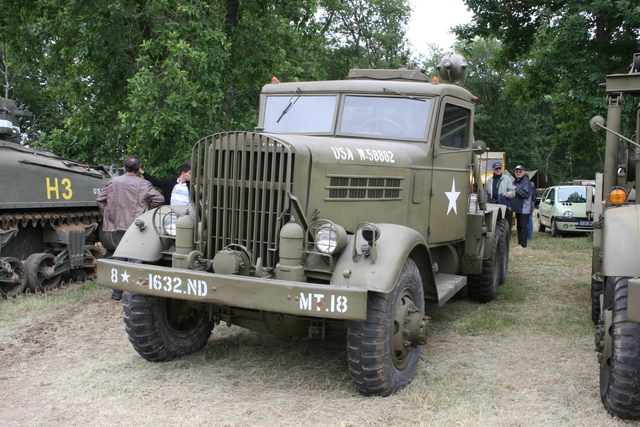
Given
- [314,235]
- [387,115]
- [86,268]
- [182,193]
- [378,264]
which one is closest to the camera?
[378,264]

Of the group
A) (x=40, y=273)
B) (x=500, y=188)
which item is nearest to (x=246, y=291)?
(x=40, y=273)

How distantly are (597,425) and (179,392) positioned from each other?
264 cm

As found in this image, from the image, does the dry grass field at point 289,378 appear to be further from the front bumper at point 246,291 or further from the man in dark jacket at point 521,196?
the man in dark jacket at point 521,196

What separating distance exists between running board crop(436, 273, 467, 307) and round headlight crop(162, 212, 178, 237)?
2.13 m

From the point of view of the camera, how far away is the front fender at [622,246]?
144 inches

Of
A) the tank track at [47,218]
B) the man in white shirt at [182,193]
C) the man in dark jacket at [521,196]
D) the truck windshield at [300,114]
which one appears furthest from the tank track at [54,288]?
the man in dark jacket at [521,196]

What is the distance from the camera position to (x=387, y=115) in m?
5.45

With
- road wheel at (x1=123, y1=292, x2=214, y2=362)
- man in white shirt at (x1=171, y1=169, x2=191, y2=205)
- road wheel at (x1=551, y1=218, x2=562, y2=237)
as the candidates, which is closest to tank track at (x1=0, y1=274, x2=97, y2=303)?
man in white shirt at (x1=171, y1=169, x2=191, y2=205)

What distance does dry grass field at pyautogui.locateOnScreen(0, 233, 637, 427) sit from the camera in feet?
12.5

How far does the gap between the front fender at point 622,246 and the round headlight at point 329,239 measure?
1.60m

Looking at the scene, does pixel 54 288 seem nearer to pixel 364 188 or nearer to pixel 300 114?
pixel 300 114

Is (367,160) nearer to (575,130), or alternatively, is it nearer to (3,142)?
(3,142)

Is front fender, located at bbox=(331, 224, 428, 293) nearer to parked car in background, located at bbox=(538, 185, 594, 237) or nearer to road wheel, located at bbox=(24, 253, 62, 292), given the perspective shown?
road wheel, located at bbox=(24, 253, 62, 292)

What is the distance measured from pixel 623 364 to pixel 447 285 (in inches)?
80.8
